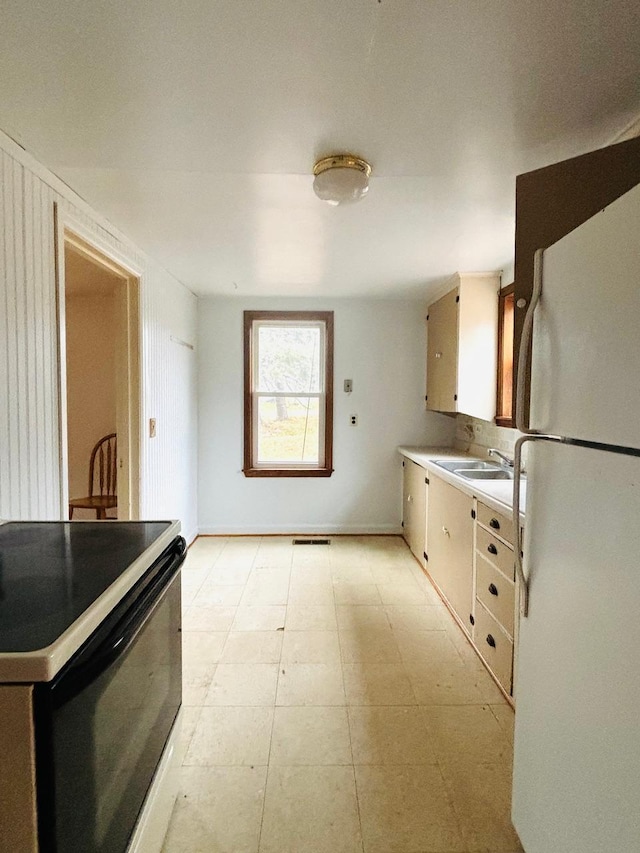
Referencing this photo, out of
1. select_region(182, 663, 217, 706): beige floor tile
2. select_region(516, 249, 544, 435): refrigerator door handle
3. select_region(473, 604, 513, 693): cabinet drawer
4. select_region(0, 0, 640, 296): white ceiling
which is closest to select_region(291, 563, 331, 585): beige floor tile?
select_region(182, 663, 217, 706): beige floor tile

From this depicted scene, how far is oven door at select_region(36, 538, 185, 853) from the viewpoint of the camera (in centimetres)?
67

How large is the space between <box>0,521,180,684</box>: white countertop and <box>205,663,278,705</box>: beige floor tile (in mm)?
1310

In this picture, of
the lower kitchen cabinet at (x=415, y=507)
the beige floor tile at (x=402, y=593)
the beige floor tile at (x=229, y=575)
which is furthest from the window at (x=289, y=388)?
the beige floor tile at (x=402, y=593)

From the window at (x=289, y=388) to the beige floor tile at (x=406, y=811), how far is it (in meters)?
2.75

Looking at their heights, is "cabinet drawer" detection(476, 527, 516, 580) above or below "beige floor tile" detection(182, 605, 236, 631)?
above

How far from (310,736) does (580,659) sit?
1.22 meters

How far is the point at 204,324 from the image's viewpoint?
405 centimetres

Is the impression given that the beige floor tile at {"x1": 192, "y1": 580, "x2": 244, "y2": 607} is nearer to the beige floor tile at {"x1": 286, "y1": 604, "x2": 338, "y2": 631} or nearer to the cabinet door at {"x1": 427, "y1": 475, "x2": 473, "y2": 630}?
the beige floor tile at {"x1": 286, "y1": 604, "x2": 338, "y2": 631}

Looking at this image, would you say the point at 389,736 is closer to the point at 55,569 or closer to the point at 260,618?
the point at 260,618

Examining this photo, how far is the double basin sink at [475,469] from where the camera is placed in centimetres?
291

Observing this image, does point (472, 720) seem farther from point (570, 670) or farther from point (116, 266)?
point (116, 266)

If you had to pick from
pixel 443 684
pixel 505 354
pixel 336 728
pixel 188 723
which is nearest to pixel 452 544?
pixel 443 684

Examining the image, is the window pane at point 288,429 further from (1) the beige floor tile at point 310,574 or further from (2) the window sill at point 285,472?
(1) the beige floor tile at point 310,574

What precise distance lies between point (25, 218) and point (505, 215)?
6.93ft
